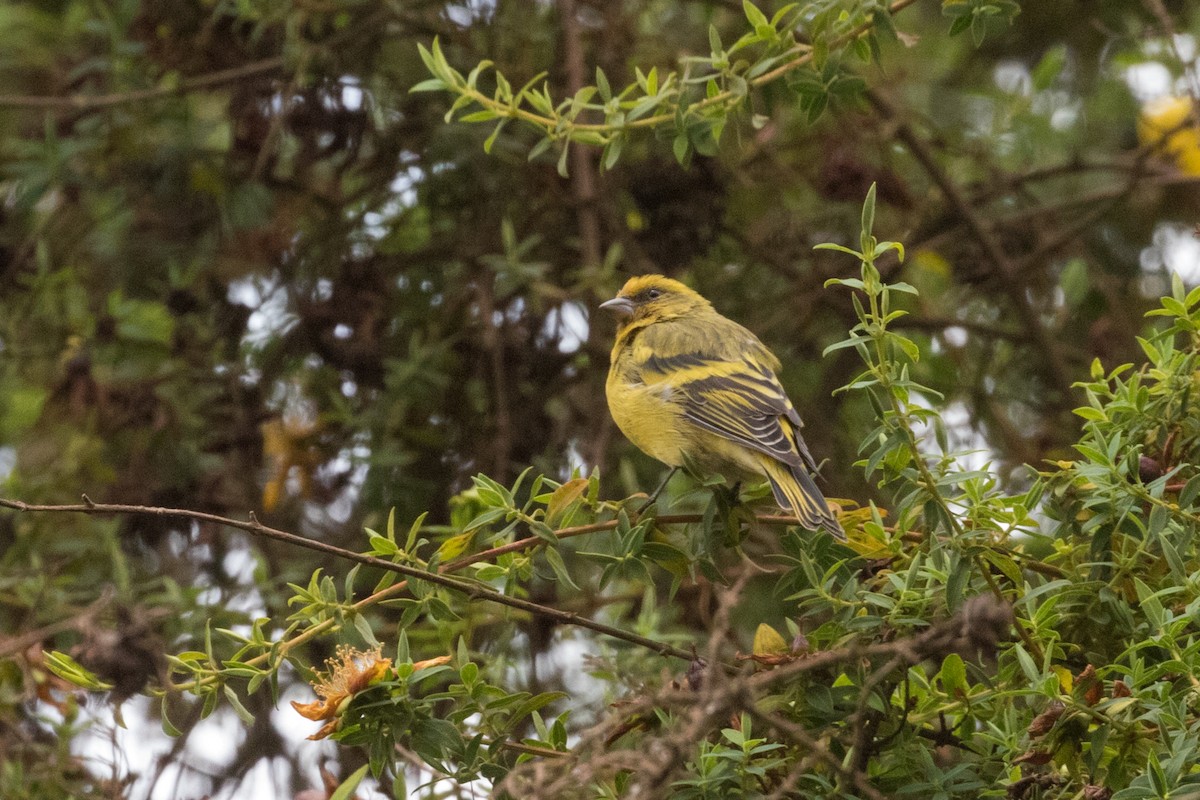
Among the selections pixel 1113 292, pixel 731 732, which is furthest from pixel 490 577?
pixel 1113 292

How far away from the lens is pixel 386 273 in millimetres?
5172

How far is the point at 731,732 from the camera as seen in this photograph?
2420 mm

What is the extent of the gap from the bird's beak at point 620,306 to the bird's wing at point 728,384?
0.50ft

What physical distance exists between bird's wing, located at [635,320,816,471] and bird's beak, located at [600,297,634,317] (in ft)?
0.50

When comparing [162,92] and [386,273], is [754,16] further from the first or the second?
[162,92]

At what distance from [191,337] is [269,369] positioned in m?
0.43

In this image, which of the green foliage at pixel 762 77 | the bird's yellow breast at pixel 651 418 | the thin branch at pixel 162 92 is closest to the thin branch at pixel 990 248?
the bird's yellow breast at pixel 651 418

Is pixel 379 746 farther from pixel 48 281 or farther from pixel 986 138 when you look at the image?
pixel 986 138

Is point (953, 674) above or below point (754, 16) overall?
below

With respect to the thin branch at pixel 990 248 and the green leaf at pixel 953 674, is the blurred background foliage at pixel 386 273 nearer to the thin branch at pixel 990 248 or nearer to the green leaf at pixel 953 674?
the thin branch at pixel 990 248

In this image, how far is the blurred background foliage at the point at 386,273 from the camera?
494 cm

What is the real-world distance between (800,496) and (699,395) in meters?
1.03

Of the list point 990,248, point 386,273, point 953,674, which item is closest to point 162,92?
point 386,273

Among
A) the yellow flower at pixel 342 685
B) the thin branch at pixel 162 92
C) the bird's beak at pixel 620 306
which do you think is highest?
the thin branch at pixel 162 92
